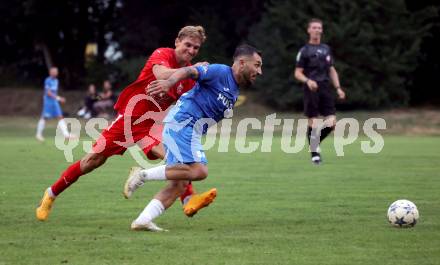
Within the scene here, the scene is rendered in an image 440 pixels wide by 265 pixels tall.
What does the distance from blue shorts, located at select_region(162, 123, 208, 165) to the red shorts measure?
3.25 feet

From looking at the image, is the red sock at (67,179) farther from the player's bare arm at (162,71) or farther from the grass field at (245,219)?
the player's bare arm at (162,71)

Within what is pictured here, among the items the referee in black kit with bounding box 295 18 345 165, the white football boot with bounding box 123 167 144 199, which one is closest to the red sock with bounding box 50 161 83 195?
the white football boot with bounding box 123 167 144 199

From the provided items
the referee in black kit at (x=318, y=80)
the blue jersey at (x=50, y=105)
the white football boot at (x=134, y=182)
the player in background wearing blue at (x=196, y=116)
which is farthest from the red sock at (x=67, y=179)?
the blue jersey at (x=50, y=105)

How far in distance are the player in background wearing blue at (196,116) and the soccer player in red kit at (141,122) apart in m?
0.41

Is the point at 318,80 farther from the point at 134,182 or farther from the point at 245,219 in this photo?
the point at 134,182

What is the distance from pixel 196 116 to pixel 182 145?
32 cm

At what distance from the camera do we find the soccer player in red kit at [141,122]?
961cm

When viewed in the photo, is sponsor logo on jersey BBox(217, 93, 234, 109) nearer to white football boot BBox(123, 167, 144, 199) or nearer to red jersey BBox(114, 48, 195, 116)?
red jersey BBox(114, 48, 195, 116)

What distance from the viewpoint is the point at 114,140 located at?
1005 cm

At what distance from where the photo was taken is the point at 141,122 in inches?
403

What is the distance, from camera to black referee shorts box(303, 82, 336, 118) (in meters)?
18.0

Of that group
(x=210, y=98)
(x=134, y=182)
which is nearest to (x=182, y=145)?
(x=210, y=98)

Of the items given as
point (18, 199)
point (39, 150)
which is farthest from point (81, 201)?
point (39, 150)

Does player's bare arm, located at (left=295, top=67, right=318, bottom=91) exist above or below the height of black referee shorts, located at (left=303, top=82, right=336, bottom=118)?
above
